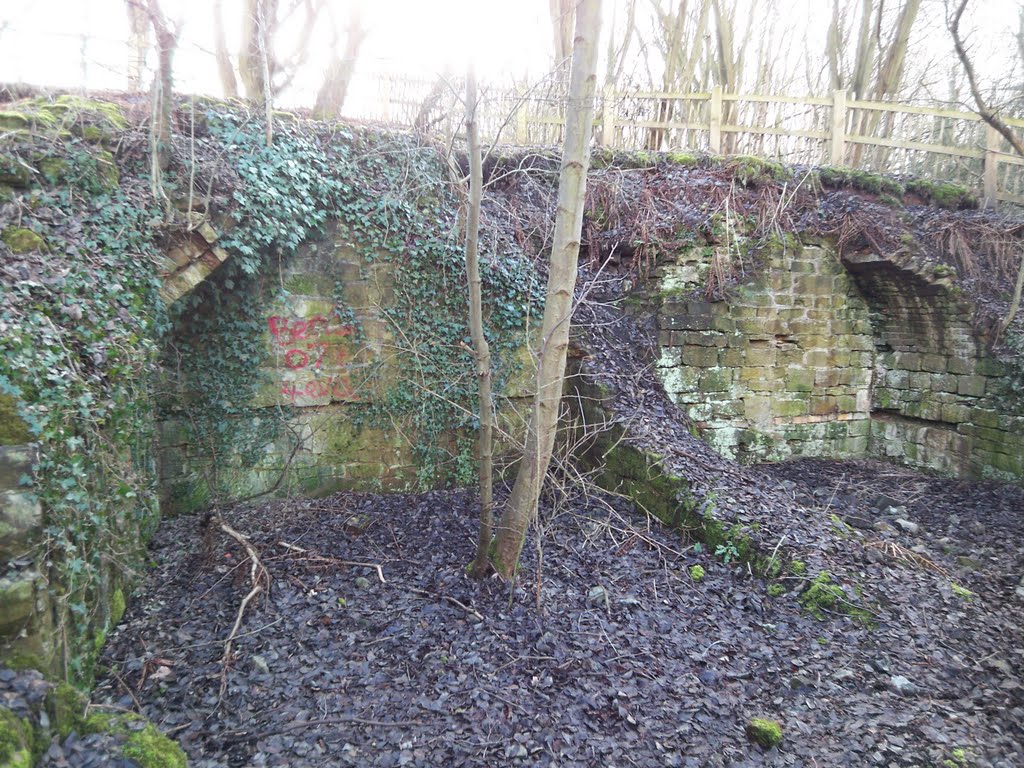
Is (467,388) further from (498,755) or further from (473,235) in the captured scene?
(498,755)

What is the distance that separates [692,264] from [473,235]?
12.8ft

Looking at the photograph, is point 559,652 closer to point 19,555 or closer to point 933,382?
point 19,555

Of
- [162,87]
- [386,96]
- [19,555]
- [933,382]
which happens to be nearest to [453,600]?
[19,555]

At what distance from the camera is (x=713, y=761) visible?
9.26 ft

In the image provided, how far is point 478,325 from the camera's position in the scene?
3703mm

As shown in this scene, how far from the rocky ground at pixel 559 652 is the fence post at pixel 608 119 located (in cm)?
554

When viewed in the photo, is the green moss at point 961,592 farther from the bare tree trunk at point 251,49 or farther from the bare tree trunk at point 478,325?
the bare tree trunk at point 251,49

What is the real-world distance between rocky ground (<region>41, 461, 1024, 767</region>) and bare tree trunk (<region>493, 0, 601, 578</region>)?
317mm

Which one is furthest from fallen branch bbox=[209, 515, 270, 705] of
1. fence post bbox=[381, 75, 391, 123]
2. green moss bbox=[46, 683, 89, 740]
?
fence post bbox=[381, 75, 391, 123]

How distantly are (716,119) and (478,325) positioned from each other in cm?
658

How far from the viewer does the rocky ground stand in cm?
287

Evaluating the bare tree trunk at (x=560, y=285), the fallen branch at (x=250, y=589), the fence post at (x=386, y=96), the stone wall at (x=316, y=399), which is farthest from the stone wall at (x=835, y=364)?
the fallen branch at (x=250, y=589)

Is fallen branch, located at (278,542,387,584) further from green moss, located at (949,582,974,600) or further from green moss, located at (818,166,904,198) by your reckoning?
green moss, located at (818,166,904,198)

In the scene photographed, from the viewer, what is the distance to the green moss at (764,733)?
2912 mm
